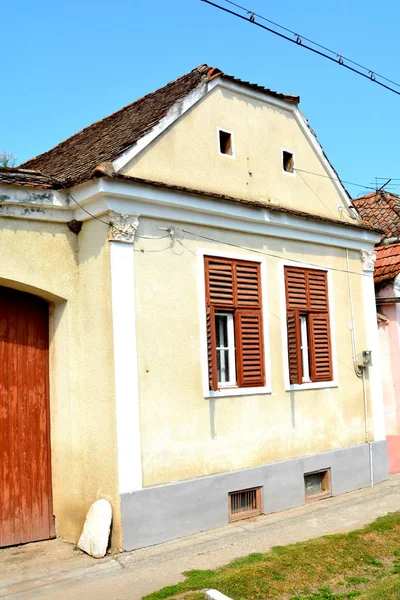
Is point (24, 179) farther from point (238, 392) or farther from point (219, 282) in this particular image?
point (238, 392)

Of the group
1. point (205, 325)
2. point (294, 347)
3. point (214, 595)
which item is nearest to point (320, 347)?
point (294, 347)

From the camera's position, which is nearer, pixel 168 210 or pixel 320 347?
pixel 168 210

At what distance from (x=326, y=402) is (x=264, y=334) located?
1.91 metres

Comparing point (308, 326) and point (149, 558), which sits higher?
point (308, 326)

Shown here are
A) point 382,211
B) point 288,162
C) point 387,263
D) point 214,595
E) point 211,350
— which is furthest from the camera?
point 382,211

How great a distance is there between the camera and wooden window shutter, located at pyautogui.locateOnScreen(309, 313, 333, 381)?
11164 mm

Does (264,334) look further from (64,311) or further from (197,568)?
(197,568)

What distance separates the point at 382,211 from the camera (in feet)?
54.7

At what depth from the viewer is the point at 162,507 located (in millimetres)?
8477

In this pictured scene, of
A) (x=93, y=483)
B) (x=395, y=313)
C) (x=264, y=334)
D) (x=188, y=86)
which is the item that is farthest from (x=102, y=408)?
(x=395, y=313)

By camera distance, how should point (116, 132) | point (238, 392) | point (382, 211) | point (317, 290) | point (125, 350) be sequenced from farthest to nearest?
point (382, 211), point (317, 290), point (116, 132), point (238, 392), point (125, 350)

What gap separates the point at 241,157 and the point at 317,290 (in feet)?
8.88

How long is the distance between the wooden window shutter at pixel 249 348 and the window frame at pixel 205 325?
0.10 metres

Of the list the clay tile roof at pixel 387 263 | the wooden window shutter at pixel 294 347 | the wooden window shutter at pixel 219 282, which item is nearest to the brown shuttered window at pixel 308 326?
the wooden window shutter at pixel 294 347
